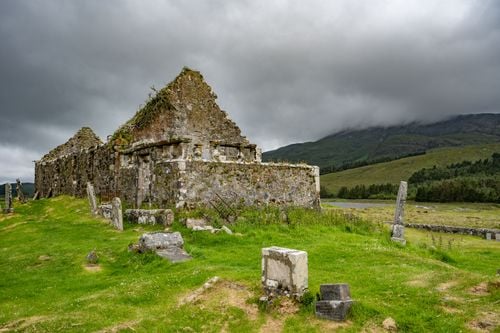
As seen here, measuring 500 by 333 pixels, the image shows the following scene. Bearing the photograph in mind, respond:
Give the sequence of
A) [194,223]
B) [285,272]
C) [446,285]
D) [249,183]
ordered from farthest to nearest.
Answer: [249,183] → [194,223] → [446,285] → [285,272]

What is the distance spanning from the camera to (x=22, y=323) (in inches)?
408

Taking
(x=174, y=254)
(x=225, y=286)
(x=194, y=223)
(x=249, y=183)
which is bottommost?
(x=225, y=286)

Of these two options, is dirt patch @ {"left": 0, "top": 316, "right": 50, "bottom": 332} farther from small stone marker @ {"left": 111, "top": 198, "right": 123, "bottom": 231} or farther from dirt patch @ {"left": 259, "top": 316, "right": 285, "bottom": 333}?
small stone marker @ {"left": 111, "top": 198, "right": 123, "bottom": 231}

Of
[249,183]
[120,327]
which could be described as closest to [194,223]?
[249,183]

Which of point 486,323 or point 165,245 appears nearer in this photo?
point 486,323

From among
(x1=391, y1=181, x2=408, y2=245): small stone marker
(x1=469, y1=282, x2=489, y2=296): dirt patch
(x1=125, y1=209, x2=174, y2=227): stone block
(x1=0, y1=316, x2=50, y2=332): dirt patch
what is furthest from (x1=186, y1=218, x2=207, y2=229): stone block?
(x1=469, y1=282, x2=489, y2=296): dirt patch

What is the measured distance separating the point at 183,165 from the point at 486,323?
16303mm

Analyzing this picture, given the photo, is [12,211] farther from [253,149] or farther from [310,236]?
[310,236]

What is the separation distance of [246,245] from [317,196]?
11287mm

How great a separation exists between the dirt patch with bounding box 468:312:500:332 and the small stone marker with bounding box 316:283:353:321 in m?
2.43

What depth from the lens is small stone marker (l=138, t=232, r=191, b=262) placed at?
15250 mm

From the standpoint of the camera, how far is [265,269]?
1070 centimetres

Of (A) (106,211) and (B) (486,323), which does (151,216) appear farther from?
(B) (486,323)

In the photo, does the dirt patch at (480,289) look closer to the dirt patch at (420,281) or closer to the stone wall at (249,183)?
the dirt patch at (420,281)
